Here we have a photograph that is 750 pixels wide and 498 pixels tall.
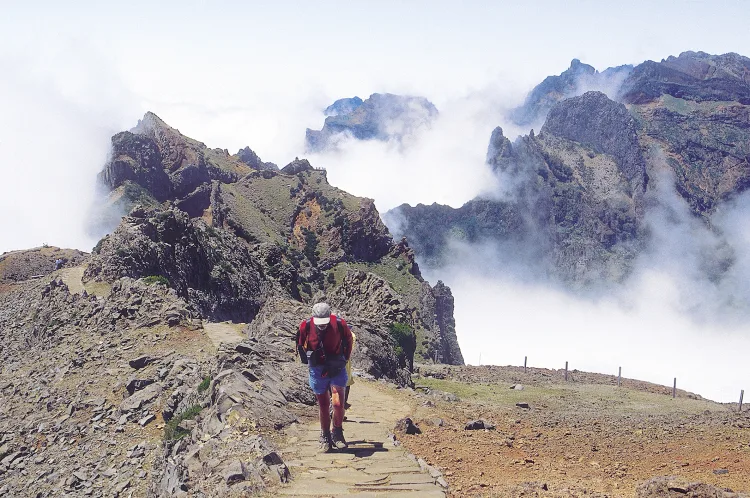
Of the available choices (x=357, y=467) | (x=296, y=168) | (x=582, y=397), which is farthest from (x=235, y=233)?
(x=357, y=467)

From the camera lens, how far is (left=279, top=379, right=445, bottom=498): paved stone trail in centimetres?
1034

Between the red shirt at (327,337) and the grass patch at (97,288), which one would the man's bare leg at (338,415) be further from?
the grass patch at (97,288)

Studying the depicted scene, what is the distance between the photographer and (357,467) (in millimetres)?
11445

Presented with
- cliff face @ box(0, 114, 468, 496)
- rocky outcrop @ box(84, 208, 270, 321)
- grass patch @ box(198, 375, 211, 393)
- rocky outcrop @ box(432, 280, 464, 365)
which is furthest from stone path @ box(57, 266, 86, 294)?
rocky outcrop @ box(432, 280, 464, 365)

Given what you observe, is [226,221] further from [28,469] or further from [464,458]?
[464,458]

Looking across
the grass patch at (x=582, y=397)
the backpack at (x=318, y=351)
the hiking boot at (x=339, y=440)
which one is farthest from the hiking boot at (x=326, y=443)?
the grass patch at (x=582, y=397)

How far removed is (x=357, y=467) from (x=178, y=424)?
6.82 meters

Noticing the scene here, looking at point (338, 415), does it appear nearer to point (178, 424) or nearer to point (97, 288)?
point (178, 424)

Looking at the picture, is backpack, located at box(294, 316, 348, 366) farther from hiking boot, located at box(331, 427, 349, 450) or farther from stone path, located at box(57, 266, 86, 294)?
stone path, located at box(57, 266, 86, 294)

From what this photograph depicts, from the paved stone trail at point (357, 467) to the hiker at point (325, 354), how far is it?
2.00 ft

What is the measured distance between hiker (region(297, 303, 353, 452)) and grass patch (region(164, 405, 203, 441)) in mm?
4565

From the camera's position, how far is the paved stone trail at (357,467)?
1034cm

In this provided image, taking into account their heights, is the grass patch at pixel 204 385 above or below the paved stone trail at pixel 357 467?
above

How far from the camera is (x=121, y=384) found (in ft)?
75.7
